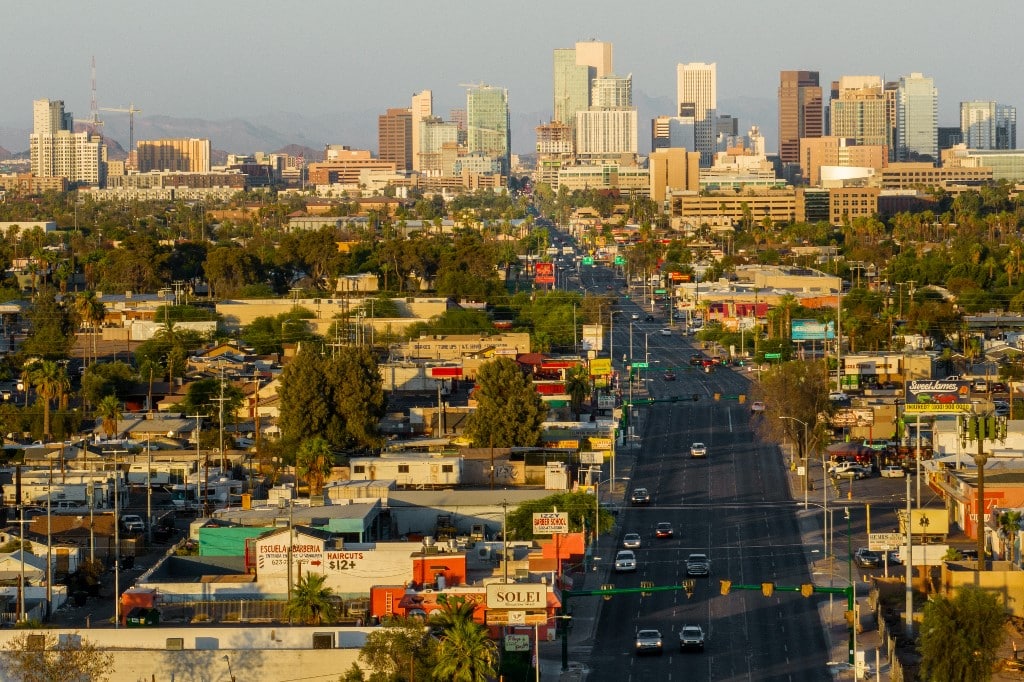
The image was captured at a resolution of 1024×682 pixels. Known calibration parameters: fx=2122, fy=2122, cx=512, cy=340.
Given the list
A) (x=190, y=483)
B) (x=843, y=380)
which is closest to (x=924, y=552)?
(x=190, y=483)

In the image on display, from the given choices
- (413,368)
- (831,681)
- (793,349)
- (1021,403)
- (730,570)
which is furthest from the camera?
(793,349)

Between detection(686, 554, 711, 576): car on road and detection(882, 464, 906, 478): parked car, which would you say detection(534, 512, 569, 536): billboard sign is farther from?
detection(882, 464, 906, 478): parked car

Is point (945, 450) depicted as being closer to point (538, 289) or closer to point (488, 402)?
point (488, 402)

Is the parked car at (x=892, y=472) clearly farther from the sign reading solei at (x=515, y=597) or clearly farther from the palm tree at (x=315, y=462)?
the sign reading solei at (x=515, y=597)

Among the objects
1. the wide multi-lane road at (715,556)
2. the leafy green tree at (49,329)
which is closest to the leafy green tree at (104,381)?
the leafy green tree at (49,329)

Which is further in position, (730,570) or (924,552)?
(730,570)

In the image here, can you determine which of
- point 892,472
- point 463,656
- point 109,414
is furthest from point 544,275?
point 463,656

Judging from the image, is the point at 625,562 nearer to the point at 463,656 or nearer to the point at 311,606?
the point at 311,606
